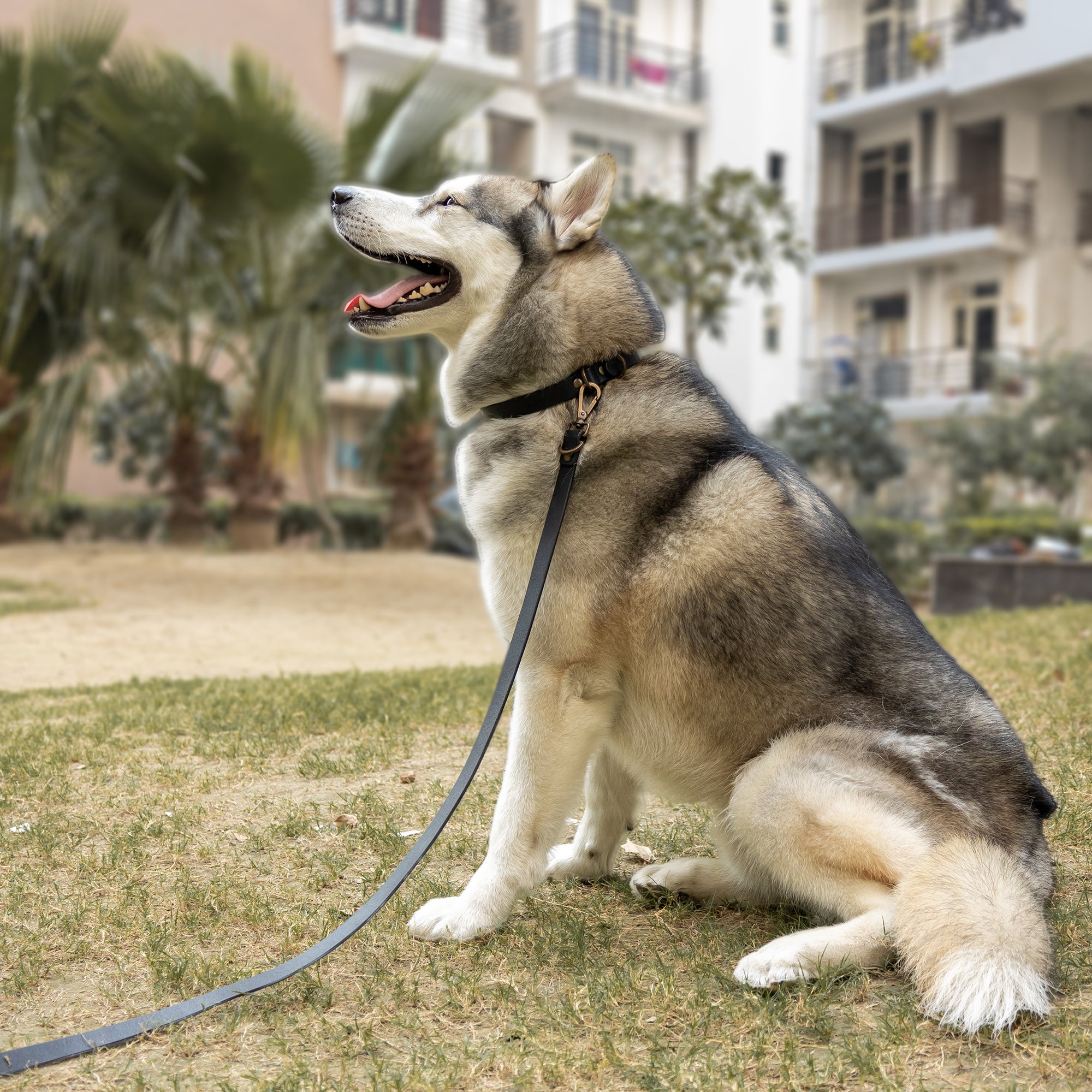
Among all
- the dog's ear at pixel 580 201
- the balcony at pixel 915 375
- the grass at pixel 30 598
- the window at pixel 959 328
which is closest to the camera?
the dog's ear at pixel 580 201

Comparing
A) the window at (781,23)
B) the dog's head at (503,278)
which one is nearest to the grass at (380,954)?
the dog's head at (503,278)

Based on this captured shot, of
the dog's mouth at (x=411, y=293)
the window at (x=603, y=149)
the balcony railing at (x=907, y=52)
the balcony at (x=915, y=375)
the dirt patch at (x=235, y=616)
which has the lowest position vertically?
the dirt patch at (x=235, y=616)

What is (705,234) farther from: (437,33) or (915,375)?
(437,33)

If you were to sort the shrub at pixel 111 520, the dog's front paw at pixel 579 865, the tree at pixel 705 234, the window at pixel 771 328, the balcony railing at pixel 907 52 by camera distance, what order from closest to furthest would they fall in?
the dog's front paw at pixel 579 865, the tree at pixel 705 234, the shrub at pixel 111 520, the balcony railing at pixel 907 52, the window at pixel 771 328

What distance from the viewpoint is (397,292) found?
3.30 metres

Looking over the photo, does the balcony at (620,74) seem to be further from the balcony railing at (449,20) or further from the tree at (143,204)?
the tree at (143,204)

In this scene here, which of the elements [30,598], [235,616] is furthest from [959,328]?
[30,598]

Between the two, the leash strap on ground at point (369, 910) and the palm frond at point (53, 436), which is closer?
the leash strap on ground at point (369, 910)

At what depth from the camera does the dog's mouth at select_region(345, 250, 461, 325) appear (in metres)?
3.26

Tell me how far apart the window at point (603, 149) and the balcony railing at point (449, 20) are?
2621 mm

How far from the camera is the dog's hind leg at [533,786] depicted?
2932mm

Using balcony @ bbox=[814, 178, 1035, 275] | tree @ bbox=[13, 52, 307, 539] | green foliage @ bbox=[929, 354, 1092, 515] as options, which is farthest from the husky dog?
balcony @ bbox=[814, 178, 1035, 275]

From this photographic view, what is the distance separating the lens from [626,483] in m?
3.01

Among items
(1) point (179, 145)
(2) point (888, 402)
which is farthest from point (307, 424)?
(2) point (888, 402)
